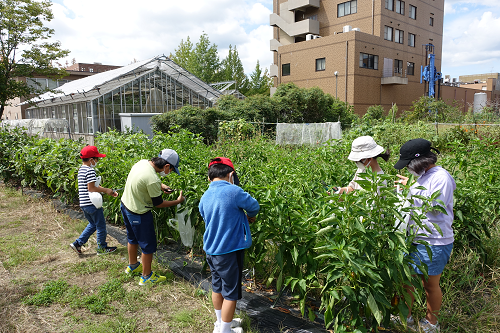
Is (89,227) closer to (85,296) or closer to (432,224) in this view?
(85,296)

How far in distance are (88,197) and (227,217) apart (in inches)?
113

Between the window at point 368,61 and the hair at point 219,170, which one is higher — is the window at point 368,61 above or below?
above

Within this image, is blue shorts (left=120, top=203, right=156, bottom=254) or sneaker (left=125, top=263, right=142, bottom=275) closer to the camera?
blue shorts (left=120, top=203, right=156, bottom=254)

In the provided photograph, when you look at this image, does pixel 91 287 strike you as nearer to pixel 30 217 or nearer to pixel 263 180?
pixel 263 180

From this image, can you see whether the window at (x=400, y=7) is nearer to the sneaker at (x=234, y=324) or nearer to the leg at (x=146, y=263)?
the leg at (x=146, y=263)

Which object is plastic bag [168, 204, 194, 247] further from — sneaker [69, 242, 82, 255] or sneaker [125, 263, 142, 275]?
sneaker [69, 242, 82, 255]

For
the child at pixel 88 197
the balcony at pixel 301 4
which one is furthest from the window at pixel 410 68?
the child at pixel 88 197

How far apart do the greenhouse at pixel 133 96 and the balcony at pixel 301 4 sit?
15.9 meters

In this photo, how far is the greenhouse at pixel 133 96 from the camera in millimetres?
18719

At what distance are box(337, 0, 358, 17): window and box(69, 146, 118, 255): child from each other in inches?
1205

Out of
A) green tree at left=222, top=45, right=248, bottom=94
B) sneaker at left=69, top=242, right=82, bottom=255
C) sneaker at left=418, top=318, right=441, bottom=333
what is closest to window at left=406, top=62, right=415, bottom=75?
green tree at left=222, top=45, right=248, bottom=94

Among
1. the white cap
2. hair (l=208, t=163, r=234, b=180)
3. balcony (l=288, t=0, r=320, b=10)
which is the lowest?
hair (l=208, t=163, r=234, b=180)

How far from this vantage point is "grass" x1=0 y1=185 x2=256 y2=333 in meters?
3.00

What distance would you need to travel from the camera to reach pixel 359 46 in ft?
86.8
